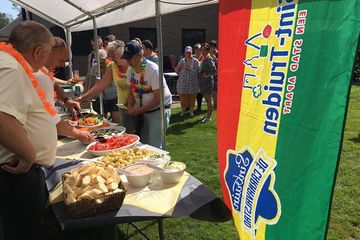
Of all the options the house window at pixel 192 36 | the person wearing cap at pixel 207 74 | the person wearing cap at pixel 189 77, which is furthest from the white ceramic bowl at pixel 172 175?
the house window at pixel 192 36

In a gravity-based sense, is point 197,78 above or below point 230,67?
below

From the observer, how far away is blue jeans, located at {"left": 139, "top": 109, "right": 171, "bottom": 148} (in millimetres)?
3483

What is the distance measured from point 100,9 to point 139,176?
2978 millimetres

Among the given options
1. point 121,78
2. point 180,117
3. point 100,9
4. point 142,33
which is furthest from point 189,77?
point 142,33

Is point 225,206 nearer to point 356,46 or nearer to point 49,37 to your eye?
point 356,46

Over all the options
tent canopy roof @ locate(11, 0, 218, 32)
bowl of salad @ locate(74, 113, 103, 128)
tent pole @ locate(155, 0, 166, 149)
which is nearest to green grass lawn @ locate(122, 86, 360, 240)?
tent pole @ locate(155, 0, 166, 149)

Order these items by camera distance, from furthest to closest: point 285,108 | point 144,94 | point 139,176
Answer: point 144,94
point 139,176
point 285,108

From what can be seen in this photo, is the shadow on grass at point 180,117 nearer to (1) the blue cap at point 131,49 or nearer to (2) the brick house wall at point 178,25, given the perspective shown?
(1) the blue cap at point 131,49

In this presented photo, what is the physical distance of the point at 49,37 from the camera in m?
1.85

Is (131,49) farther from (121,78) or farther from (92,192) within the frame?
(92,192)

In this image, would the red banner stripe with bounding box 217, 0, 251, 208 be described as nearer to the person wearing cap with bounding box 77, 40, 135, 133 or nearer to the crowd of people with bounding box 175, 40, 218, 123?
the person wearing cap with bounding box 77, 40, 135, 133

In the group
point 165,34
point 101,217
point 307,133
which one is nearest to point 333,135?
point 307,133

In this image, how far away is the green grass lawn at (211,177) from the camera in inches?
116

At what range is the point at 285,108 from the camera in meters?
1.38
